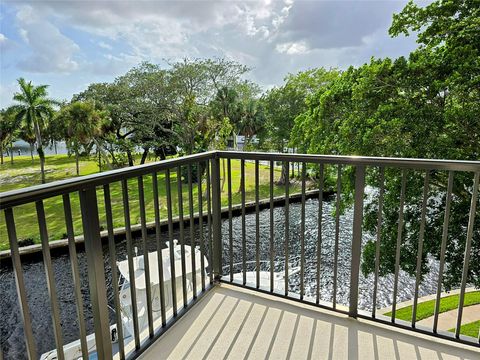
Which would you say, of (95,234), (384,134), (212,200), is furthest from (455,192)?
(95,234)

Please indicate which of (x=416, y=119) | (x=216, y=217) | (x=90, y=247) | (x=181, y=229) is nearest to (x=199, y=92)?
(x=416, y=119)

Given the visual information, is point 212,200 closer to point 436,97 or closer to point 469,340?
point 469,340

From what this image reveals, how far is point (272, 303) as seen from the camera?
196 centimetres

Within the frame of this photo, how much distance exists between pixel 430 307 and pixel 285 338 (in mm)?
5571

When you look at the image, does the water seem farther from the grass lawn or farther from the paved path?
the paved path

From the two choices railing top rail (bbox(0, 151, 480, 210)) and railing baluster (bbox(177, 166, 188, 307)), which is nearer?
railing top rail (bbox(0, 151, 480, 210))

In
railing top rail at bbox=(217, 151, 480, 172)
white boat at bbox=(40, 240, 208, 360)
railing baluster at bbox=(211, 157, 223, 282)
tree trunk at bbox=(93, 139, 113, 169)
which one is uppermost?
railing top rail at bbox=(217, 151, 480, 172)

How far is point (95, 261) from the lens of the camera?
121 cm

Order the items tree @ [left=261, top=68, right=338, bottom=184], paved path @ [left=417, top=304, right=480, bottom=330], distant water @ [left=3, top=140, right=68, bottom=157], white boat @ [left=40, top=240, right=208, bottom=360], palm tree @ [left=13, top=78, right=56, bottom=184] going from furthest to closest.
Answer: distant water @ [left=3, top=140, right=68, bottom=157] → palm tree @ [left=13, top=78, right=56, bottom=184] → tree @ [left=261, top=68, right=338, bottom=184] → white boat @ [left=40, top=240, right=208, bottom=360] → paved path @ [left=417, top=304, right=480, bottom=330]

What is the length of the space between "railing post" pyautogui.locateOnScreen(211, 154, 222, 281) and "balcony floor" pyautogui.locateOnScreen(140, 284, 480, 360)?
12.5 inches

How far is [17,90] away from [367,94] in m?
19.3

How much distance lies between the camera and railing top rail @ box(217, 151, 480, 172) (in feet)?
4.76

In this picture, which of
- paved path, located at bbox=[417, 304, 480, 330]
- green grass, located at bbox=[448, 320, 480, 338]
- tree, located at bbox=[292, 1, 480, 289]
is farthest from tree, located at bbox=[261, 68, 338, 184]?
green grass, located at bbox=[448, 320, 480, 338]

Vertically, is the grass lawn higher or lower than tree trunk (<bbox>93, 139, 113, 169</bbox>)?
lower
